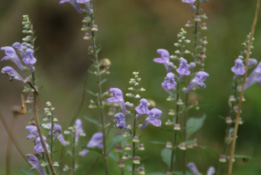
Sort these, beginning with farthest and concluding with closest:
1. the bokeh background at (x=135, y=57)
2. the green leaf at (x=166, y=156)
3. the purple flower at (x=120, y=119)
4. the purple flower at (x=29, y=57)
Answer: the bokeh background at (x=135, y=57) → the green leaf at (x=166, y=156) → the purple flower at (x=120, y=119) → the purple flower at (x=29, y=57)

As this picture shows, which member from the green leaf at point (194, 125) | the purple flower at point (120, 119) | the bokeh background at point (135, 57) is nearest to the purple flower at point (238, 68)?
the green leaf at point (194, 125)

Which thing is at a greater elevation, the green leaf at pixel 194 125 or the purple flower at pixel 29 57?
the purple flower at pixel 29 57

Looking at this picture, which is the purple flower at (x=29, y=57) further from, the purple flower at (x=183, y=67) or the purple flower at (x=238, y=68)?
→ the purple flower at (x=238, y=68)

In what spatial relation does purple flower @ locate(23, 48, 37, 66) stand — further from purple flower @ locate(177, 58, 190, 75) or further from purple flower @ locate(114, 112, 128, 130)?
purple flower @ locate(177, 58, 190, 75)

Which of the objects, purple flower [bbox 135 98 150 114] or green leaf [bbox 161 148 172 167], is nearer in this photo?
purple flower [bbox 135 98 150 114]

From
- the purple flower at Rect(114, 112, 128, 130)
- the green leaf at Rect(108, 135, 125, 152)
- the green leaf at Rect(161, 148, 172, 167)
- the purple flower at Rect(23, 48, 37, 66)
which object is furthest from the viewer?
the green leaf at Rect(161, 148, 172, 167)

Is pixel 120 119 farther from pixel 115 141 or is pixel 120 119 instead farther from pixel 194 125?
pixel 194 125

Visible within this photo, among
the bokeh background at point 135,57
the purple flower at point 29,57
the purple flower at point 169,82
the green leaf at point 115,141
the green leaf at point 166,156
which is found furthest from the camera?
the bokeh background at point 135,57

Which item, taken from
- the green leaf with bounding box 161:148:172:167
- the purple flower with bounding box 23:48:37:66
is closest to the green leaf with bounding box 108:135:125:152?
the green leaf with bounding box 161:148:172:167

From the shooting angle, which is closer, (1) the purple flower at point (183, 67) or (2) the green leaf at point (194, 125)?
(1) the purple flower at point (183, 67)

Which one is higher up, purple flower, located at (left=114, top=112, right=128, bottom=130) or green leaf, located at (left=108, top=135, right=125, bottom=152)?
purple flower, located at (left=114, top=112, right=128, bottom=130)
